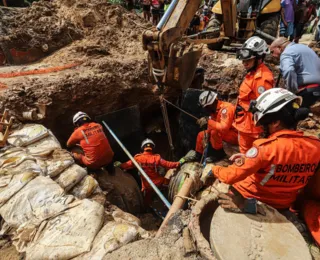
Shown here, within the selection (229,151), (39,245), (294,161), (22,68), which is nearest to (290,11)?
(229,151)

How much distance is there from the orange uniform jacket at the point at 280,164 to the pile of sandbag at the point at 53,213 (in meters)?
1.36

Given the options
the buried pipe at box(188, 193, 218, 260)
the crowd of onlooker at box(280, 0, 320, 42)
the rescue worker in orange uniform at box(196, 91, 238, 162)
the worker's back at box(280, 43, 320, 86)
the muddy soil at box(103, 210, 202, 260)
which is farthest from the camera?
the crowd of onlooker at box(280, 0, 320, 42)

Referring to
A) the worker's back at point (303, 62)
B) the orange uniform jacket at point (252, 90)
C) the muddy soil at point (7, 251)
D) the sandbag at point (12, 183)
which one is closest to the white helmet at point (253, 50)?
the orange uniform jacket at point (252, 90)

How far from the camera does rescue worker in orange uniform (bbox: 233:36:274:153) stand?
3.69 metres

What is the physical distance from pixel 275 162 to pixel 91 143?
362 cm

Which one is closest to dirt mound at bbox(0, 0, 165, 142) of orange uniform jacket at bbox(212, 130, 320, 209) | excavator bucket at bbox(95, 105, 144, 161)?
excavator bucket at bbox(95, 105, 144, 161)

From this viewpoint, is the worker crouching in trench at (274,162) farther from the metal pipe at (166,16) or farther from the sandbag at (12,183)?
the sandbag at (12,183)

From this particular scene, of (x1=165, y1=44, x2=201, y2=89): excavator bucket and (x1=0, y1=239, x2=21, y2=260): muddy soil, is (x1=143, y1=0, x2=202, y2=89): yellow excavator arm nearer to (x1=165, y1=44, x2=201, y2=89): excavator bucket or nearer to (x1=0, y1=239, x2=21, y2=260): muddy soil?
(x1=165, y1=44, x2=201, y2=89): excavator bucket

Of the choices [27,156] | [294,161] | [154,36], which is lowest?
[27,156]

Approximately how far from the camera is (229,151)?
488cm

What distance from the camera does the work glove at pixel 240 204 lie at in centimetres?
211

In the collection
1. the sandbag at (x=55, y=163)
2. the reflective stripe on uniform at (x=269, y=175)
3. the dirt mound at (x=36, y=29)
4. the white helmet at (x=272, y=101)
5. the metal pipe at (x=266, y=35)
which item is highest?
the dirt mound at (x=36, y=29)

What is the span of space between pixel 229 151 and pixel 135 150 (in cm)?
293

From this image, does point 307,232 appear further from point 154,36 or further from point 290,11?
point 290,11
